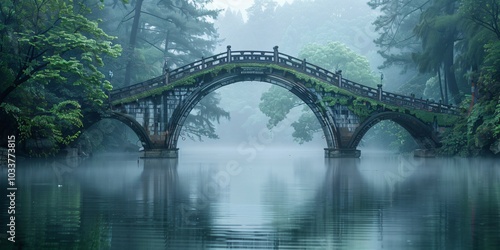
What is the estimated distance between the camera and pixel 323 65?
214ft

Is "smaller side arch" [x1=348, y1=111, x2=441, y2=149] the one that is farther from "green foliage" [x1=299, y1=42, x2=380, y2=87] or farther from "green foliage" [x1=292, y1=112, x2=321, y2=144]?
"green foliage" [x1=292, y1=112, x2=321, y2=144]

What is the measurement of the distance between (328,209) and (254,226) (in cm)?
287

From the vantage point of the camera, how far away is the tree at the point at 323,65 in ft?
208

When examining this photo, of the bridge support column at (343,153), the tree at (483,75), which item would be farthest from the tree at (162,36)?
the tree at (483,75)

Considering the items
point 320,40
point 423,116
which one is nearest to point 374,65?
point 320,40

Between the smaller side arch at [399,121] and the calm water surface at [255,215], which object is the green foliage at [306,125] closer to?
the smaller side arch at [399,121]

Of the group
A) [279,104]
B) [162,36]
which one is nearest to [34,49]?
[162,36]

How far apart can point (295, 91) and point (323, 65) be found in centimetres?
2262

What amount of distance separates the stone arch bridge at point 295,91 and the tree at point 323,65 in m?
19.8

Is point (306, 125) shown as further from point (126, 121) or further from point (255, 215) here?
point (255, 215)

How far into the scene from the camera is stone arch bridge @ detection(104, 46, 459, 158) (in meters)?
40.9

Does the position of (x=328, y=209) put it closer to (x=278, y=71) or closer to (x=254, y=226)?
(x=254, y=226)

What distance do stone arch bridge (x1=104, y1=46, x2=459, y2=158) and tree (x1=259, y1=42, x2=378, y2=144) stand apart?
1978 cm

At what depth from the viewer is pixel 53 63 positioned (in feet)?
80.1
